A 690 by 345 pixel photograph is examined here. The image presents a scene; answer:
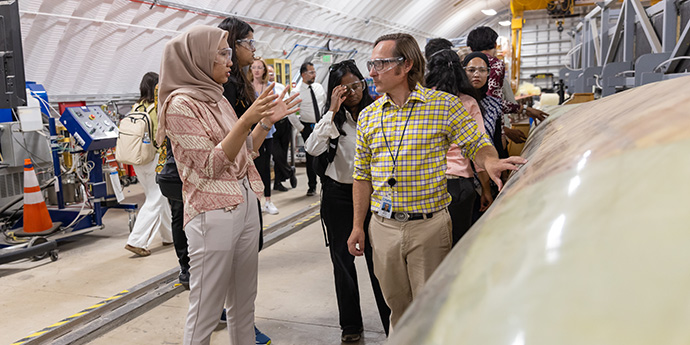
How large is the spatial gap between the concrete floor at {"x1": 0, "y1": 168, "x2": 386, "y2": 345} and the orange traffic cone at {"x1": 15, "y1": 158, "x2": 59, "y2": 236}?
328 millimetres

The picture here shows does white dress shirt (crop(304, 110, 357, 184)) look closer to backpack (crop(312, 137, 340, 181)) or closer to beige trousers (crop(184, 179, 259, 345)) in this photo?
backpack (crop(312, 137, 340, 181))

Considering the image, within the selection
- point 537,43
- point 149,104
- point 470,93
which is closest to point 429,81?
point 470,93

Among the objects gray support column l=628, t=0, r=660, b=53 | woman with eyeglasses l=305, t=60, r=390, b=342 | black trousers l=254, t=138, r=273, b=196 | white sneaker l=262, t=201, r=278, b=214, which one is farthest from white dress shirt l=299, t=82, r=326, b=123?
A: woman with eyeglasses l=305, t=60, r=390, b=342

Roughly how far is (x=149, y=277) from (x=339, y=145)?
238 cm

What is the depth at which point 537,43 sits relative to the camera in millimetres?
20812

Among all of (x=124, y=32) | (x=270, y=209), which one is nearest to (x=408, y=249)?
(x=270, y=209)

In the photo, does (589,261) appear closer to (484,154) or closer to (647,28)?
(484,154)

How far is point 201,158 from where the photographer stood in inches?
87.8

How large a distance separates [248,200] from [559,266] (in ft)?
6.59

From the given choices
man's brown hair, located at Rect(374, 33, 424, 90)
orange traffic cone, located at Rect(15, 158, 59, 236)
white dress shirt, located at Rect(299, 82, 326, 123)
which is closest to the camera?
man's brown hair, located at Rect(374, 33, 424, 90)

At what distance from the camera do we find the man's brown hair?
7.69 ft

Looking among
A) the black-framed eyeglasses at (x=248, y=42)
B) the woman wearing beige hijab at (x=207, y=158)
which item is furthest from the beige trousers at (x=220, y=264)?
the black-framed eyeglasses at (x=248, y=42)

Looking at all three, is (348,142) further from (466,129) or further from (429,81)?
(466,129)

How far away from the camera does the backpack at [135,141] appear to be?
16.5 feet
